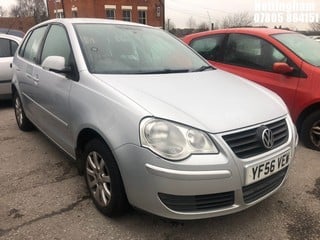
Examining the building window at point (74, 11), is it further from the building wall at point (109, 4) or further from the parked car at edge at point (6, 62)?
the parked car at edge at point (6, 62)

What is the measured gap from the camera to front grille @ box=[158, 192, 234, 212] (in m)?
2.51

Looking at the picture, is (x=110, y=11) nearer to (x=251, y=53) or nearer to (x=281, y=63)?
(x=251, y=53)

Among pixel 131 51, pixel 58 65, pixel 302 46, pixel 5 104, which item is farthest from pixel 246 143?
pixel 5 104

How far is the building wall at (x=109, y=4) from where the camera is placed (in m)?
41.0

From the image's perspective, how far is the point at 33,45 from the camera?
4805 millimetres

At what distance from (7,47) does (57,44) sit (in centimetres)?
386

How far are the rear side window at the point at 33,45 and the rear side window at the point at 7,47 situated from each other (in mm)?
2191

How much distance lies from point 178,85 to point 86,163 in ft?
3.30

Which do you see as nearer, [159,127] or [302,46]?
[159,127]

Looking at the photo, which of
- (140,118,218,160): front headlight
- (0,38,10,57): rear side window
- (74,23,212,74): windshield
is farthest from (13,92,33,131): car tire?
(140,118,218,160): front headlight

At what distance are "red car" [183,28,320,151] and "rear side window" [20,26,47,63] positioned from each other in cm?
257

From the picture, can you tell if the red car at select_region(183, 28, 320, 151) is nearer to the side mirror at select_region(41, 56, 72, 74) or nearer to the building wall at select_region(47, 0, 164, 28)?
the side mirror at select_region(41, 56, 72, 74)

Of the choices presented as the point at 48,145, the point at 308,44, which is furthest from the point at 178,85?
the point at 308,44

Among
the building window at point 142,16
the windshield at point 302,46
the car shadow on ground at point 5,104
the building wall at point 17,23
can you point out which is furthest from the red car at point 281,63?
the building wall at point 17,23
